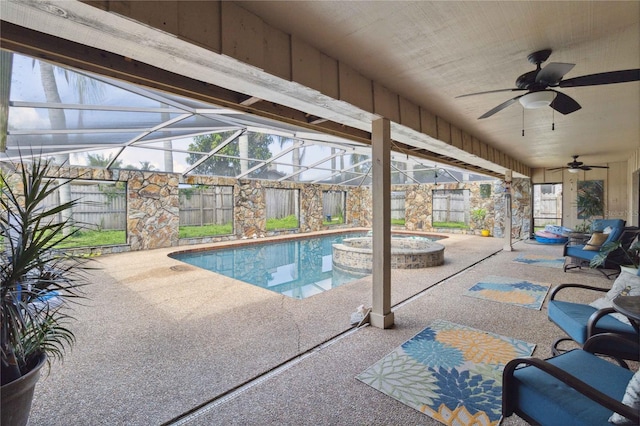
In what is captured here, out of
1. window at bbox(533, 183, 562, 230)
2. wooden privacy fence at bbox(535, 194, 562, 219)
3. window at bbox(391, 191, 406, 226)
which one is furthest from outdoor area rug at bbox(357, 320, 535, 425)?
wooden privacy fence at bbox(535, 194, 562, 219)

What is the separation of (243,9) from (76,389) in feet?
9.77

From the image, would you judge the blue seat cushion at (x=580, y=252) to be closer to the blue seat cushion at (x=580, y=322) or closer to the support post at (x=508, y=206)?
the support post at (x=508, y=206)

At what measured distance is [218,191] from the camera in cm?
Answer: 1072

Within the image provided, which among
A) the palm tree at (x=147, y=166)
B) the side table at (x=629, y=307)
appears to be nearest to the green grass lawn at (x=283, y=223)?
the palm tree at (x=147, y=166)

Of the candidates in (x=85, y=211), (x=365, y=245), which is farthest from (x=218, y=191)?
(x=365, y=245)

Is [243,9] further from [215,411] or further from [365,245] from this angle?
[365,245]

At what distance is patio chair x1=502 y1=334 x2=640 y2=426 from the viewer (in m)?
1.30

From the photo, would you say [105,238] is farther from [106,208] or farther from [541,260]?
[541,260]

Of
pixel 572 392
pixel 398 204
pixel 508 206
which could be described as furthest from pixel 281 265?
pixel 398 204

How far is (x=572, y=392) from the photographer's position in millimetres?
1530

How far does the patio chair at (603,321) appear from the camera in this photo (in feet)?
7.12

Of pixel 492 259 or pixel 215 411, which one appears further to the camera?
pixel 492 259

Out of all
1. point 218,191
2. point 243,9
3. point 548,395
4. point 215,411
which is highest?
point 243,9

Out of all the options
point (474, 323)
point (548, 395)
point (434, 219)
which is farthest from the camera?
point (434, 219)
